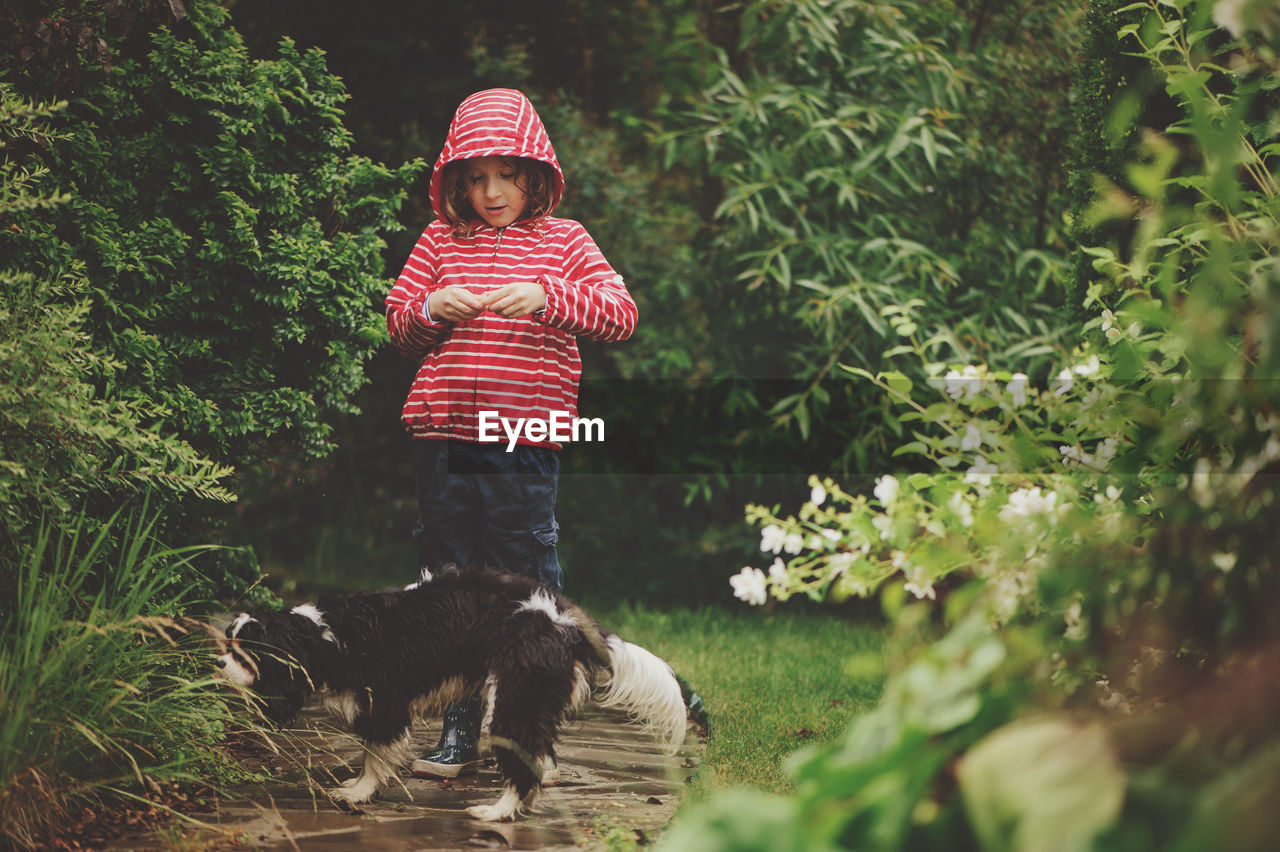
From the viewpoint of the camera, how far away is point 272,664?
2703 mm

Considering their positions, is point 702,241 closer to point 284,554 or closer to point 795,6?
point 795,6

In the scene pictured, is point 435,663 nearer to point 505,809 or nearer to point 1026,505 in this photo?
point 505,809

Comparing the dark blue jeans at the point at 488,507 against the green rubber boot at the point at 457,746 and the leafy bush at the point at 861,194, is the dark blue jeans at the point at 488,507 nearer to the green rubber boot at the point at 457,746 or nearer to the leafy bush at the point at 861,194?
the green rubber boot at the point at 457,746

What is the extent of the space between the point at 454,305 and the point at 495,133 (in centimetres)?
62

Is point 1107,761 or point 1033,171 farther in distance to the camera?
point 1033,171

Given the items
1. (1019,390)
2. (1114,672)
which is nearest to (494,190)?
(1019,390)

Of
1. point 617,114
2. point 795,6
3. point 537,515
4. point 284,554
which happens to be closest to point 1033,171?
point 795,6

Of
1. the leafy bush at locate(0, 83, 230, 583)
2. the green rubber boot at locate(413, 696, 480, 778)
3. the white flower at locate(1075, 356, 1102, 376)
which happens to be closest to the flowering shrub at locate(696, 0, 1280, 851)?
the white flower at locate(1075, 356, 1102, 376)

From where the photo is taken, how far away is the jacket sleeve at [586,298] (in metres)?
3.05

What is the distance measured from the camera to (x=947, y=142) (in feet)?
19.5

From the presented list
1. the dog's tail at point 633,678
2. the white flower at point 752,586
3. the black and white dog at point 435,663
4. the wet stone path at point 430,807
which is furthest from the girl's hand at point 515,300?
the wet stone path at point 430,807

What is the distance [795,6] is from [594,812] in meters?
4.63

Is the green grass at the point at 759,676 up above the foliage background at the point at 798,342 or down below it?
below

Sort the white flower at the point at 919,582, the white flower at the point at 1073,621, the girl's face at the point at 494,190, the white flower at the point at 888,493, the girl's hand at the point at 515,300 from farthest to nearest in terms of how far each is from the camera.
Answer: the girl's face at the point at 494,190, the girl's hand at the point at 515,300, the white flower at the point at 888,493, the white flower at the point at 919,582, the white flower at the point at 1073,621
